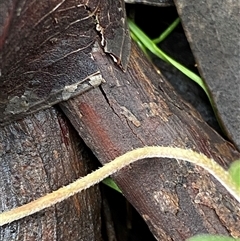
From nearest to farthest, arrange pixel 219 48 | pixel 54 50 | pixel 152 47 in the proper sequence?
pixel 54 50 → pixel 219 48 → pixel 152 47

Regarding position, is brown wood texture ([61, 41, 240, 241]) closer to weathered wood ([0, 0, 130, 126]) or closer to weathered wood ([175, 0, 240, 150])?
weathered wood ([0, 0, 130, 126])

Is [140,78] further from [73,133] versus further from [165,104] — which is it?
Result: [73,133]

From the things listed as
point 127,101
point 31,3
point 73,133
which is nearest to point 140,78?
point 127,101

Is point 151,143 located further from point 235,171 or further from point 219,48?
point 219,48

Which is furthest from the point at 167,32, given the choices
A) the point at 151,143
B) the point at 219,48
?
the point at 151,143

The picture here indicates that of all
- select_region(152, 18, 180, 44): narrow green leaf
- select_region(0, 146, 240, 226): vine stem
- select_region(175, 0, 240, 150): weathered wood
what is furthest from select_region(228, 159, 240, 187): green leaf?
select_region(152, 18, 180, 44): narrow green leaf

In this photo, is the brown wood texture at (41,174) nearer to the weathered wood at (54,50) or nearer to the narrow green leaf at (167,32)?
the weathered wood at (54,50)

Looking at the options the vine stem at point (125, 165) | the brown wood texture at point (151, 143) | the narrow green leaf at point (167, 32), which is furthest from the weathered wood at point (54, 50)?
the narrow green leaf at point (167, 32)
